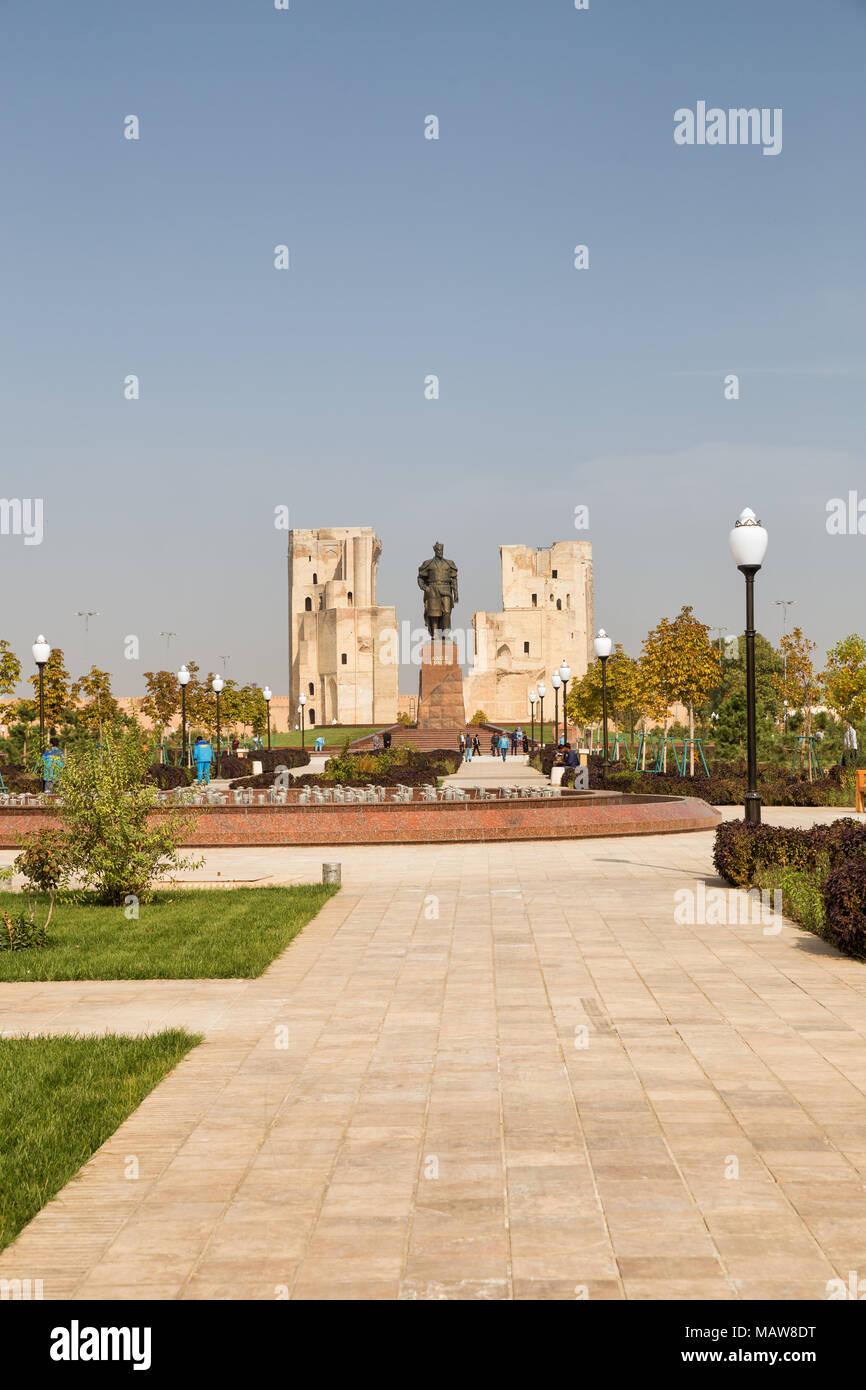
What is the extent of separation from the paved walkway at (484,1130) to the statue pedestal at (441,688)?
42.2 metres

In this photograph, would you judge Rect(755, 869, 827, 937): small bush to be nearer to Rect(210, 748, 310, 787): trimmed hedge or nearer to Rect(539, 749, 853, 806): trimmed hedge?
Rect(539, 749, 853, 806): trimmed hedge

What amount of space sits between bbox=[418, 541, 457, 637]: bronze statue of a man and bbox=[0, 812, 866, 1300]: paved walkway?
4414 centimetres

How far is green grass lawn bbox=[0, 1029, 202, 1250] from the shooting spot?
4.44m

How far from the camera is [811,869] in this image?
38.1 ft

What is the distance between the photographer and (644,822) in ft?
61.4

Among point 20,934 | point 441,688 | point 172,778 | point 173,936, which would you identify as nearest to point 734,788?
point 172,778

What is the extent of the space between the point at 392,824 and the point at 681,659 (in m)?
21.7

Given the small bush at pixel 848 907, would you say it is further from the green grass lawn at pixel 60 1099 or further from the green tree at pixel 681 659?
the green tree at pixel 681 659

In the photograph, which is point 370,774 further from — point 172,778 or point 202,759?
point 202,759

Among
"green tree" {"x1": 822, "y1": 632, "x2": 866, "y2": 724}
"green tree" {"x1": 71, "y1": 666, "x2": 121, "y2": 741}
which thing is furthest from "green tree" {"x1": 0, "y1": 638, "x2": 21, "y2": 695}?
"green tree" {"x1": 822, "y1": 632, "x2": 866, "y2": 724}

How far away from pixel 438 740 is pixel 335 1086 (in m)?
44.8

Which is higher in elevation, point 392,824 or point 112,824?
point 112,824

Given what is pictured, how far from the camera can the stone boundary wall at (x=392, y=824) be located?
17.5m

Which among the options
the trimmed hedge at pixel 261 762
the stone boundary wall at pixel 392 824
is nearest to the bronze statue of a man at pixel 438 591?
the trimmed hedge at pixel 261 762
